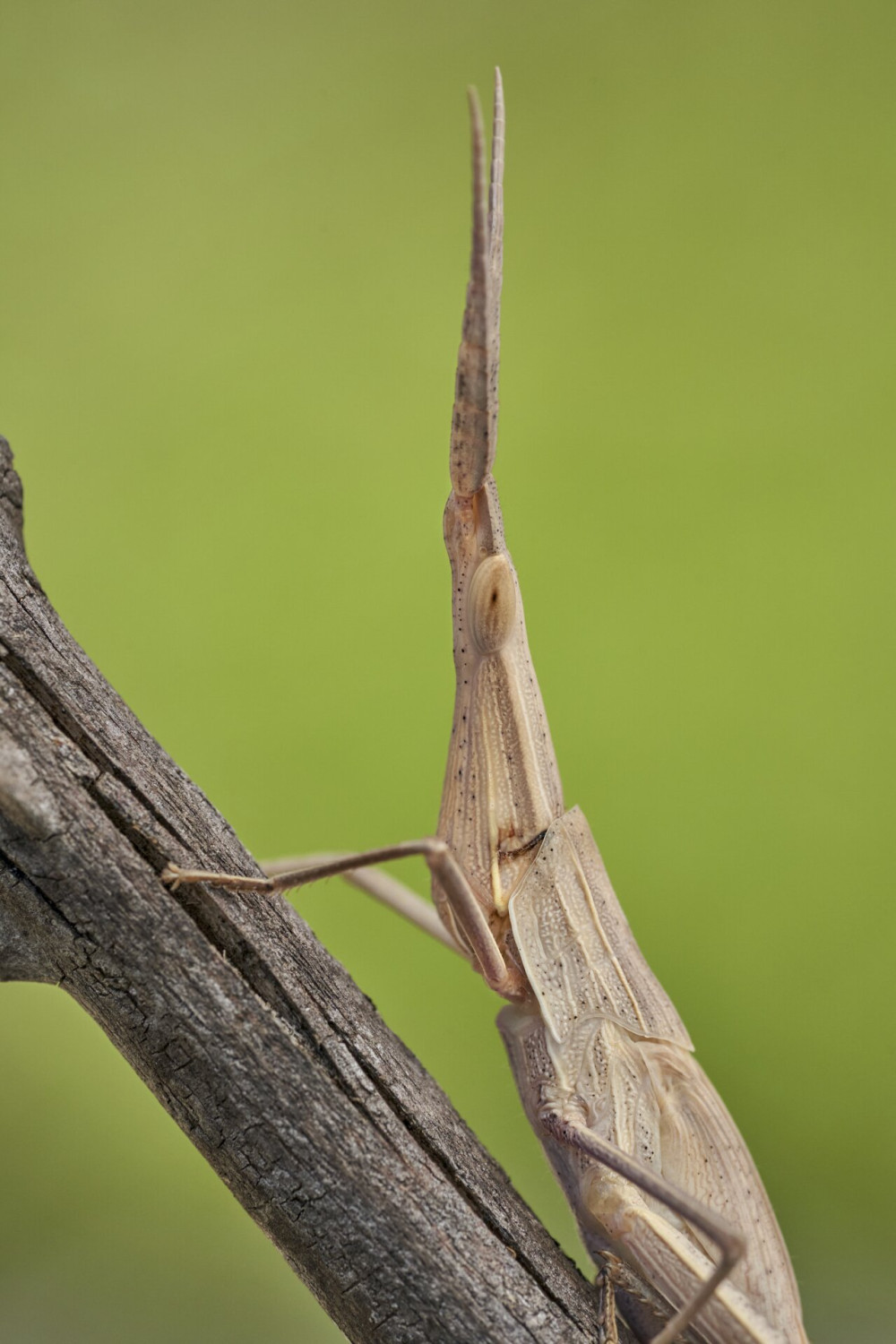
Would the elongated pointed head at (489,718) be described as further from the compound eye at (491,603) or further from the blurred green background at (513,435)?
the blurred green background at (513,435)

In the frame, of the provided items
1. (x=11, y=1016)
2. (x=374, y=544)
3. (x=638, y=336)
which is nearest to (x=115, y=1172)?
(x=11, y=1016)

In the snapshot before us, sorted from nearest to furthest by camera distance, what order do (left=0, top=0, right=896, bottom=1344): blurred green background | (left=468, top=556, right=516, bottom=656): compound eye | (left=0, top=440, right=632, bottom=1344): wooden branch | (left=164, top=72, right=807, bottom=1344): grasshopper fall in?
1. (left=0, top=440, right=632, bottom=1344): wooden branch
2. (left=164, top=72, right=807, bottom=1344): grasshopper
3. (left=468, top=556, right=516, bottom=656): compound eye
4. (left=0, top=0, right=896, bottom=1344): blurred green background

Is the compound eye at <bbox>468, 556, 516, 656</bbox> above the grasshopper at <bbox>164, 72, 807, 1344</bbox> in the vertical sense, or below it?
above

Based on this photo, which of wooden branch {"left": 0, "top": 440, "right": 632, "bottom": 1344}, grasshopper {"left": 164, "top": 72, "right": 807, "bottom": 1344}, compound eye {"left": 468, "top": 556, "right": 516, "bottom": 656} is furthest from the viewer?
compound eye {"left": 468, "top": 556, "right": 516, "bottom": 656}

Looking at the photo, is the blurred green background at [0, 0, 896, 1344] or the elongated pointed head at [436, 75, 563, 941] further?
the blurred green background at [0, 0, 896, 1344]

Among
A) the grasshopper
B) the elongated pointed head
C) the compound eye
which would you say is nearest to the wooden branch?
the grasshopper

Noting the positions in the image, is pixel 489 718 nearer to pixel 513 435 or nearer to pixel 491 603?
pixel 491 603

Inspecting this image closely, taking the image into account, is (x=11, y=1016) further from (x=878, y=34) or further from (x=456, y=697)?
(x=878, y=34)

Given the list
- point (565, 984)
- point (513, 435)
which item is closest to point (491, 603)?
point (565, 984)

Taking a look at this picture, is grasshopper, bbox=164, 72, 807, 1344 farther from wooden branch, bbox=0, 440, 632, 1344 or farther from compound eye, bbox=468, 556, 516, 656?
wooden branch, bbox=0, 440, 632, 1344
